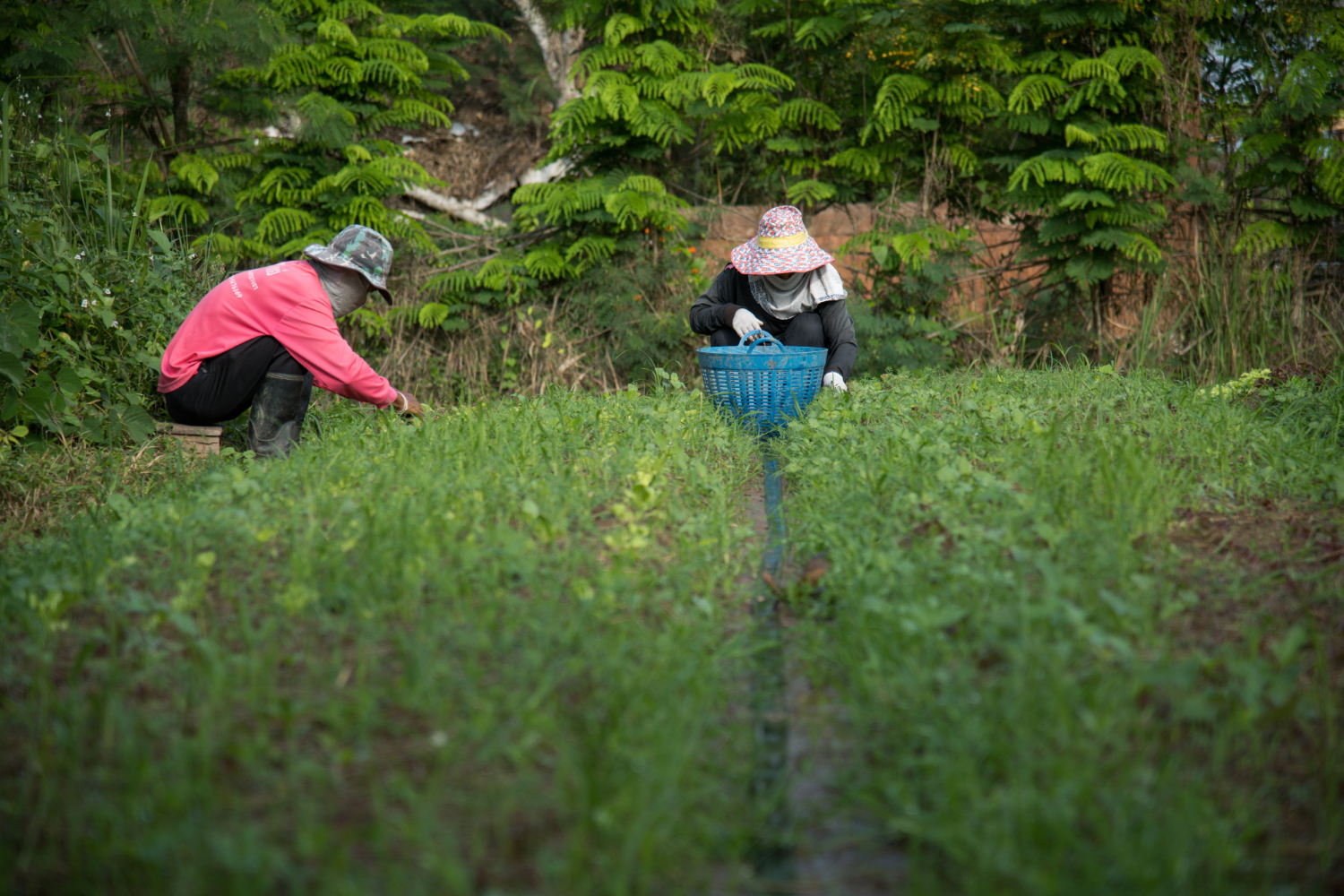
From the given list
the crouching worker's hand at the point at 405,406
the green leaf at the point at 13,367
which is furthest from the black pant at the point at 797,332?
the green leaf at the point at 13,367

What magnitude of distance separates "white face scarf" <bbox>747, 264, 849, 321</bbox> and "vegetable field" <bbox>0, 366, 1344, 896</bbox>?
215 centimetres

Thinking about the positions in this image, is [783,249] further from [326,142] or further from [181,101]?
[181,101]

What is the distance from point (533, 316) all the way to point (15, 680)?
6.06m

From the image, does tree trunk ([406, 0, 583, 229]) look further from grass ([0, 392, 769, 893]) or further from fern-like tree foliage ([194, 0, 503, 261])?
grass ([0, 392, 769, 893])

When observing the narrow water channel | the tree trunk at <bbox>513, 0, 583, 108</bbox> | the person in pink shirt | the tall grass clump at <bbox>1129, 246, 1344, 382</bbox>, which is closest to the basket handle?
the person in pink shirt

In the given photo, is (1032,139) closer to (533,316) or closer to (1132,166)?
(1132,166)

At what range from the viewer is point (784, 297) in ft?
17.8

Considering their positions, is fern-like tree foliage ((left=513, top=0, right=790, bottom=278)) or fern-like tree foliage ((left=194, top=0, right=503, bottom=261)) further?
fern-like tree foliage ((left=513, top=0, right=790, bottom=278))

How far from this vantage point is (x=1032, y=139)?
7426mm

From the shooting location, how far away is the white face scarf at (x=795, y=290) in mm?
5320

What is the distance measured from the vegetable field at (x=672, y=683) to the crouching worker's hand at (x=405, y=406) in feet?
4.02

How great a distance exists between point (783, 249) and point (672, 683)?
3547mm

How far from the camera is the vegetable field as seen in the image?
1.60m

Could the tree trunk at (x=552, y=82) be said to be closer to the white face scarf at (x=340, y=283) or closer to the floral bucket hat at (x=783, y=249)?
the floral bucket hat at (x=783, y=249)
